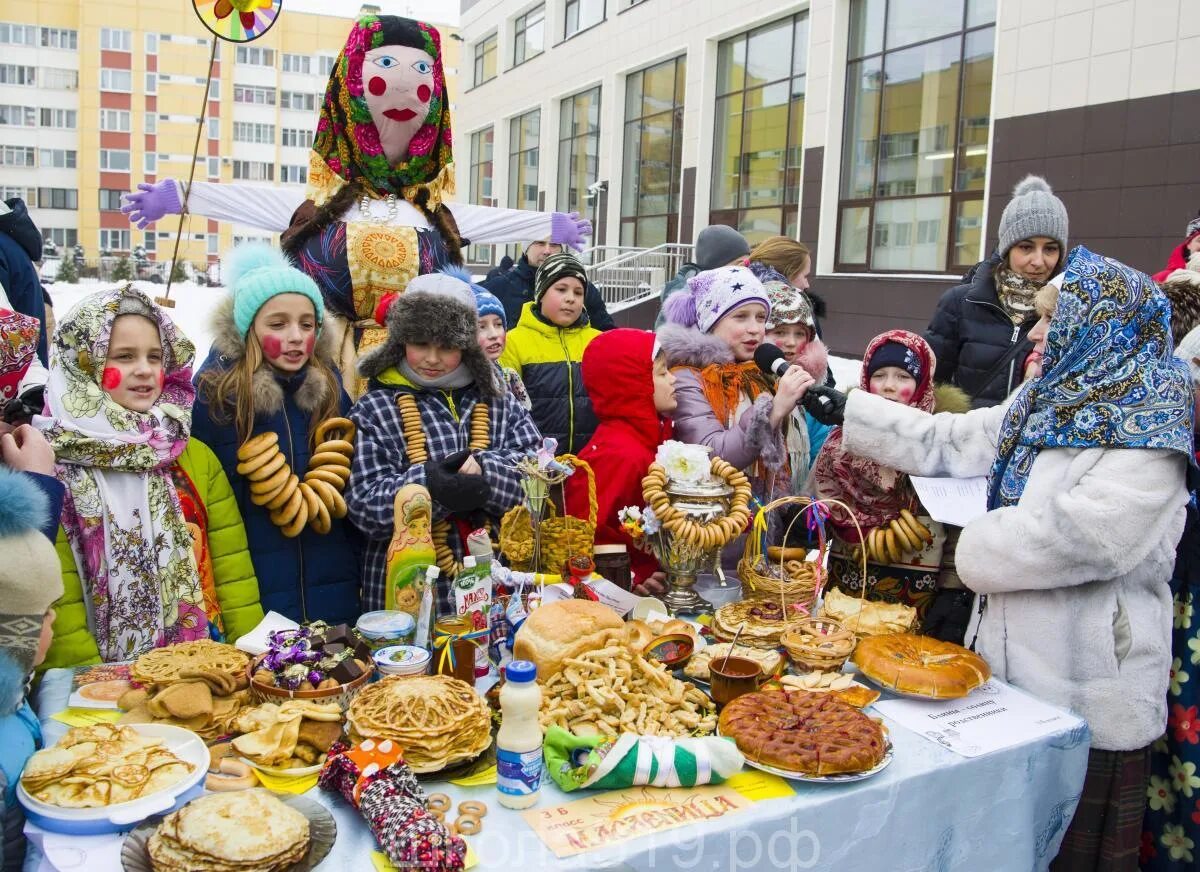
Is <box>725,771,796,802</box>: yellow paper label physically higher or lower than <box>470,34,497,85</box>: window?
lower

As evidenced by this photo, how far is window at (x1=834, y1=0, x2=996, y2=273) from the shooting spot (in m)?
11.1

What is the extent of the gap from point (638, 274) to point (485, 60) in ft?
43.6

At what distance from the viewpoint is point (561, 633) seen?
1.98 metres

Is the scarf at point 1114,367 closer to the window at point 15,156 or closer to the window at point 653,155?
the window at point 653,155

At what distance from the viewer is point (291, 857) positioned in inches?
53.7

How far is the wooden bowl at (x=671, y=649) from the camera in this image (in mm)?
2162

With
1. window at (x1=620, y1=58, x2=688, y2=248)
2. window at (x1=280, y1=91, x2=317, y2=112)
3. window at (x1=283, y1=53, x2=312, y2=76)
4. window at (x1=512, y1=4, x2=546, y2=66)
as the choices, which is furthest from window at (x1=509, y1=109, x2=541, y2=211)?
window at (x1=283, y1=53, x2=312, y2=76)

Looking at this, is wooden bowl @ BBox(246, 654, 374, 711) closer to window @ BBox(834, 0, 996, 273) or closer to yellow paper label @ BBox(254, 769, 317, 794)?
yellow paper label @ BBox(254, 769, 317, 794)

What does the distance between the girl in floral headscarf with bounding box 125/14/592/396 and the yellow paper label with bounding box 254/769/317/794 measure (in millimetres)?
1770

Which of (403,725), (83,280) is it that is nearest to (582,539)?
(403,725)

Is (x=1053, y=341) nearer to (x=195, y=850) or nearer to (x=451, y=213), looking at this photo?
(x=195, y=850)

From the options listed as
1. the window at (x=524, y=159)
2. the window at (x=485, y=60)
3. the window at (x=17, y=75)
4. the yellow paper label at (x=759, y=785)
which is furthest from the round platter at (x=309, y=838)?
the window at (x=17, y=75)

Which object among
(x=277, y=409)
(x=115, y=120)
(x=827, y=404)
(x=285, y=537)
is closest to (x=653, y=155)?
(x=827, y=404)

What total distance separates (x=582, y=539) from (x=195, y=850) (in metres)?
1.38
